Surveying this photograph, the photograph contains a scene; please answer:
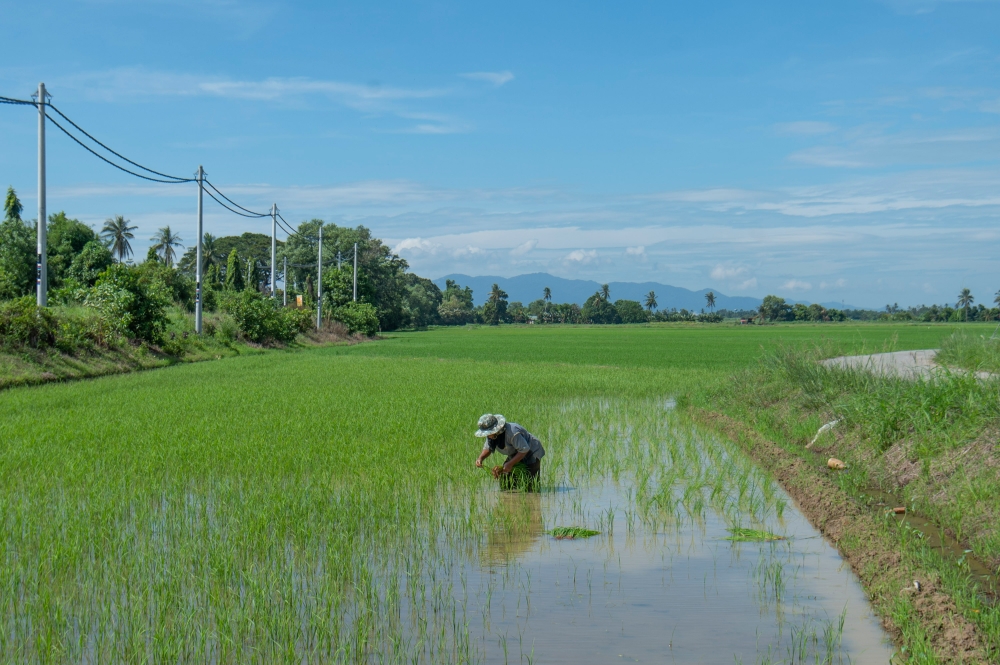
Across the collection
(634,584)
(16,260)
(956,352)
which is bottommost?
(634,584)

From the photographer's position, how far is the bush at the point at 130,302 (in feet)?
68.7

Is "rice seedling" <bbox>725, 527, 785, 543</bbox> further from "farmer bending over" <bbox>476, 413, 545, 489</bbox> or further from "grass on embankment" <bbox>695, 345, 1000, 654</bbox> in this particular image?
"farmer bending over" <bbox>476, 413, 545, 489</bbox>

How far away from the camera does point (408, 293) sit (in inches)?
3615

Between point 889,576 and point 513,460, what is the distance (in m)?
2.97

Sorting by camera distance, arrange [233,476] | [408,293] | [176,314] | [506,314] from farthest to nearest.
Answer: [506,314] < [408,293] < [176,314] < [233,476]

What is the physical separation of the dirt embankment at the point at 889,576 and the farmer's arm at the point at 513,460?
2299 mm

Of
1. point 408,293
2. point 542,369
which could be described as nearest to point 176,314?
point 542,369

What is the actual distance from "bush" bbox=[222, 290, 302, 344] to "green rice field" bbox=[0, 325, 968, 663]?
22.2 m

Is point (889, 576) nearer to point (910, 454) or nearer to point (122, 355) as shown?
point (910, 454)

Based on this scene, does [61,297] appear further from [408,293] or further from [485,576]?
[408,293]

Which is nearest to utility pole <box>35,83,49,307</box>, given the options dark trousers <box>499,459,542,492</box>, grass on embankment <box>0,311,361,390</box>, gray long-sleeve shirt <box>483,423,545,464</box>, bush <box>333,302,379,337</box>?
grass on embankment <box>0,311,361,390</box>

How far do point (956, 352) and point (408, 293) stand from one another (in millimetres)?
80089

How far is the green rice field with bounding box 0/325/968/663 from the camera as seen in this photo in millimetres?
Result: 3914

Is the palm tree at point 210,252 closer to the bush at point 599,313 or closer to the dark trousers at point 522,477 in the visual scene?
the bush at point 599,313
